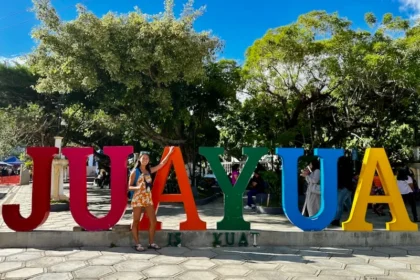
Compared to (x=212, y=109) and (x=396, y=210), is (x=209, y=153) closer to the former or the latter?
(x=396, y=210)

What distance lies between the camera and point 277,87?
13.4m

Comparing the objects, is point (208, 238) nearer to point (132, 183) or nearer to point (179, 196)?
point (179, 196)

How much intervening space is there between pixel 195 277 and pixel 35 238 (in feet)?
10.2

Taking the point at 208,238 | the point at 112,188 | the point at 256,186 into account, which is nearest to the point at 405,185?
the point at 256,186

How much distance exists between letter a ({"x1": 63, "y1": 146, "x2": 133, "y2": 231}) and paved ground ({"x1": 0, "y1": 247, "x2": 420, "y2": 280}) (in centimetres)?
47

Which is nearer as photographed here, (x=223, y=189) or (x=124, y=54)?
(x=223, y=189)

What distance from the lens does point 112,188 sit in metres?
6.08

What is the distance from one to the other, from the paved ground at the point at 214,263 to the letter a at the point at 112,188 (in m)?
0.47

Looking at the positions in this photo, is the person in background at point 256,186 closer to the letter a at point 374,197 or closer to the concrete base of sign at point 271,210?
the concrete base of sign at point 271,210

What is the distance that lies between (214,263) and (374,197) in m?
3.08

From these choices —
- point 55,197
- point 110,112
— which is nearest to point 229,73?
point 110,112

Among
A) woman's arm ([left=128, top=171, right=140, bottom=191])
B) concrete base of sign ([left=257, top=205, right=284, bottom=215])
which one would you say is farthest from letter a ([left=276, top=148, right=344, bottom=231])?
concrete base of sign ([left=257, top=205, right=284, bottom=215])

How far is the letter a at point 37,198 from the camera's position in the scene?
6008mm

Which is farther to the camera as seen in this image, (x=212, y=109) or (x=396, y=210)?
(x=212, y=109)
